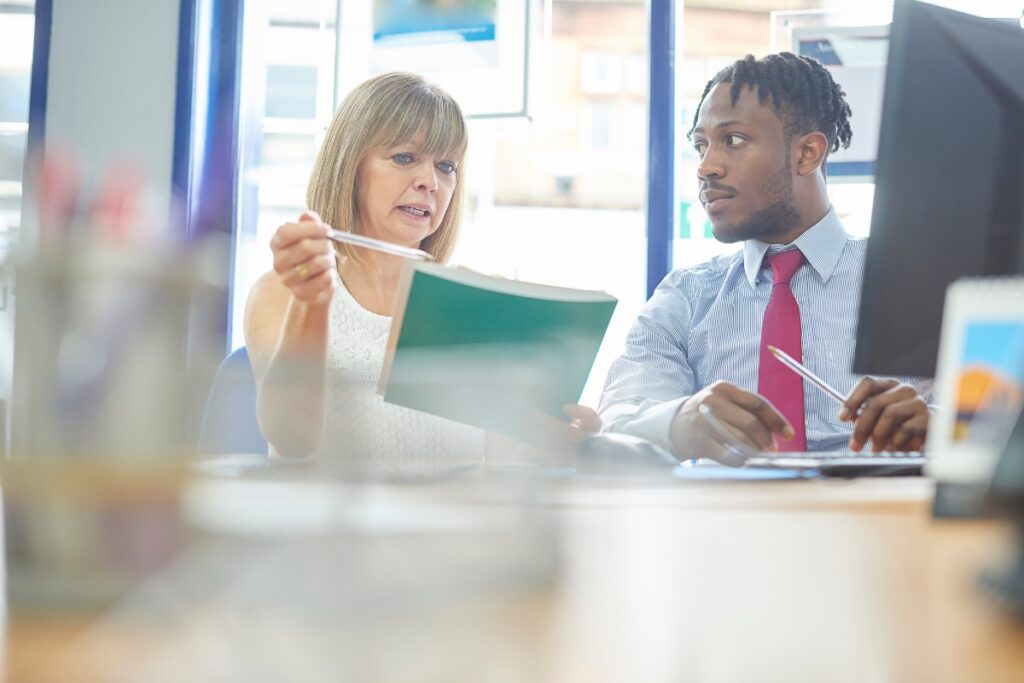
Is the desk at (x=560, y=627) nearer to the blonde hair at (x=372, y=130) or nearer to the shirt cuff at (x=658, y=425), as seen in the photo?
the shirt cuff at (x=658, y=425)

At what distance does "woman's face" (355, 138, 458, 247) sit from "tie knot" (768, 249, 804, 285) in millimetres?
652

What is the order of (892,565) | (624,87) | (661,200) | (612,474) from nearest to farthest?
(892,565), (612,474), (661,200), (624,87)

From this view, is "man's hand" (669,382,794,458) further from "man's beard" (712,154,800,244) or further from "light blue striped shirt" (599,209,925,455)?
"man's beard" (712,154,800,244)

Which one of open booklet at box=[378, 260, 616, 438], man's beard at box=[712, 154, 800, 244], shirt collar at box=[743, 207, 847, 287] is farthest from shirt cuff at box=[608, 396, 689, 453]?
man's beard at box=[712, 154, 800, 244]

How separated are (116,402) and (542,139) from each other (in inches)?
105

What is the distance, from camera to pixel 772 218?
6.53 ft

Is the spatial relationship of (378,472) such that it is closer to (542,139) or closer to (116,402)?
(116,402)

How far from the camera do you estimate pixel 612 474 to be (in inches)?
37.3

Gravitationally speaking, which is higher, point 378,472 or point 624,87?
point 624,87

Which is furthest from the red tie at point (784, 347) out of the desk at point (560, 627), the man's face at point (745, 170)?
the desk at point (560, 627)

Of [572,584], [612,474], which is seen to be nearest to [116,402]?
[572,584]

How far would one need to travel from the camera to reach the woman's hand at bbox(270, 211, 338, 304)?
123cm

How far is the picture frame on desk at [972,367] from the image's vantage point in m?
0.54

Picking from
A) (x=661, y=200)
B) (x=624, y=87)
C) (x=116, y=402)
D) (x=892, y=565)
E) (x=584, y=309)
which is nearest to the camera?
(x=116, y=402)
